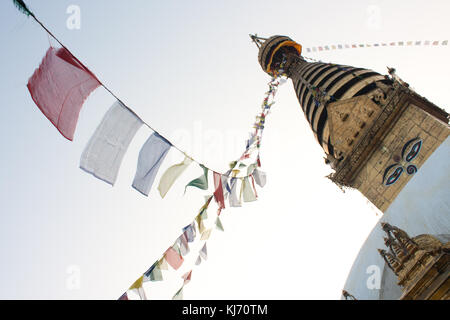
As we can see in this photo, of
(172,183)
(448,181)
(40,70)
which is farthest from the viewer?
(448,181)

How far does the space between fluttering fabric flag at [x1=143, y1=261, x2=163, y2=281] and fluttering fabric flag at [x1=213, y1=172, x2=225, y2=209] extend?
2838mm

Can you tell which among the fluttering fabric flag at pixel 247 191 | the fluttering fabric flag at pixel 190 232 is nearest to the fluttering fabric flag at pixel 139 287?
the fluttering fabric flag at pixel 190 232

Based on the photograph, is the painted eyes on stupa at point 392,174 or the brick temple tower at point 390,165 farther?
the painted eyes on stupa at point 392,174

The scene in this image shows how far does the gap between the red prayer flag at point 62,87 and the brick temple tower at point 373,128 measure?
13.1 metres

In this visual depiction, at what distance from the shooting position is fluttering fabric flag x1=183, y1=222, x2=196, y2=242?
8.48 metres

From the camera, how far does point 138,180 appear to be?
6.53 meters

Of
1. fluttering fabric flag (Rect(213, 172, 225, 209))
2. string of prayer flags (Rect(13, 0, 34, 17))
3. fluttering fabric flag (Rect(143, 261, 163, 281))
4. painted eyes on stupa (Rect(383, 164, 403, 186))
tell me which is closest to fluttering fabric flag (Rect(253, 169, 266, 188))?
fluttering fabric flag (Rect(213, 172, 225, 209))

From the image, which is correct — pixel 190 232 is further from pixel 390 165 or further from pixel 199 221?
pixel 390 165

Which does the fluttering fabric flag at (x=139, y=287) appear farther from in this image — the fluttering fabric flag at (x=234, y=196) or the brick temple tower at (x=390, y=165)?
the brick temple tower at (x=390, y=165)

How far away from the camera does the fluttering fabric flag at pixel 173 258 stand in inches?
311
